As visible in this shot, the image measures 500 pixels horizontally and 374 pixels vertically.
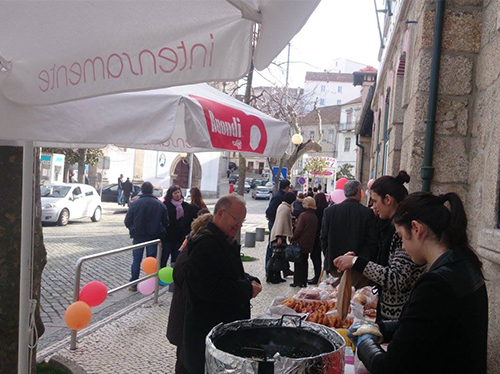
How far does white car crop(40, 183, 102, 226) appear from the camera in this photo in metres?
16.6

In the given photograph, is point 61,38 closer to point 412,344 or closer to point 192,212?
point 412,344

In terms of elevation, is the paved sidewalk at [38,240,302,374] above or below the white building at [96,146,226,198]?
below

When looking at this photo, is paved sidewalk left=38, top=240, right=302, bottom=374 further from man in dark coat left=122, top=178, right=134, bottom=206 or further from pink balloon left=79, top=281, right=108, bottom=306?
man in dark coat left=122, top=178, right=134, bottom=206

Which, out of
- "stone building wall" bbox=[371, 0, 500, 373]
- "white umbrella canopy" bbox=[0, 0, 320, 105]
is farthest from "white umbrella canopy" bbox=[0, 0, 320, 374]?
"stone building wall" bbox=[371, 0, 500, 373]

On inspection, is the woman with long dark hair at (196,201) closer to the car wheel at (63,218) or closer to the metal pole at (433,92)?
the metal pole at (433,92)

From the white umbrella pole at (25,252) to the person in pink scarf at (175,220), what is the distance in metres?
5.29

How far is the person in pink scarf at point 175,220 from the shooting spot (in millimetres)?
8156

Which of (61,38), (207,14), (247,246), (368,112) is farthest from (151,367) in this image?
(368,112)

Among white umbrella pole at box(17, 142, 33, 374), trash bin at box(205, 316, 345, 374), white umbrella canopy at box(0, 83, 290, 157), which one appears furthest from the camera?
white umbrella pole at box(17, 142, 33, 374)

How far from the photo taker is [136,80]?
6.17 ft

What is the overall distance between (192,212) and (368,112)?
788cm

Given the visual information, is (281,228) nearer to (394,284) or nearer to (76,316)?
(76,316)

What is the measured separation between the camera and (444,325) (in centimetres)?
166

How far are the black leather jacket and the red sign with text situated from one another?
1889mm
